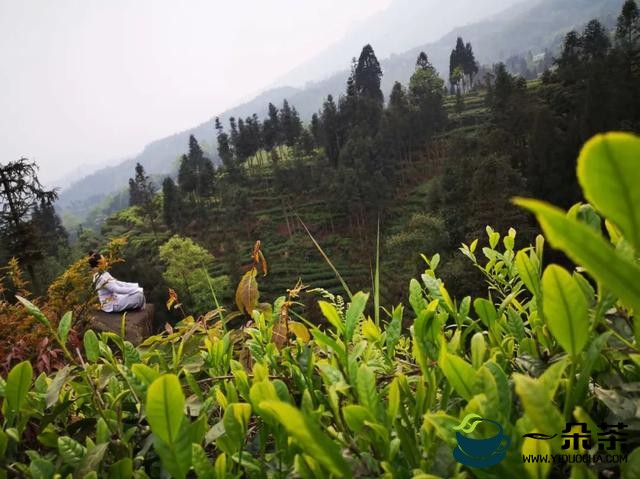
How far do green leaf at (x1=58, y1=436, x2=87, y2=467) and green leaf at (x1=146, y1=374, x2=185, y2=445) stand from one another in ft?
0.83

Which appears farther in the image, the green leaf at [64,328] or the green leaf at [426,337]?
the green leaf at [64,328]

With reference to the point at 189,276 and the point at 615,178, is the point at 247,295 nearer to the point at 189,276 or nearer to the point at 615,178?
the point at 615,178

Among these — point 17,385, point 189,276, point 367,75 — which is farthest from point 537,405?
point 367,75

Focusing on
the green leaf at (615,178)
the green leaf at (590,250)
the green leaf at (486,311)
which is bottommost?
the green leaf at (486,311)

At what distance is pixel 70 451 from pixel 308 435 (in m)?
0.48

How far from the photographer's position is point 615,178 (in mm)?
291

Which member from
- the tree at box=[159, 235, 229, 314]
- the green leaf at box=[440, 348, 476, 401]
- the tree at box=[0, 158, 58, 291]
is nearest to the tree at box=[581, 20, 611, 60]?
the tree at box=[159, 235, 229, 314]

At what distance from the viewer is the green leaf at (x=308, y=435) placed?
40cm

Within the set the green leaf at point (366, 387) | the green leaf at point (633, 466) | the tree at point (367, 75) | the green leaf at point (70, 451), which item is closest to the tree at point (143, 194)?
the tree at point (367, 75)

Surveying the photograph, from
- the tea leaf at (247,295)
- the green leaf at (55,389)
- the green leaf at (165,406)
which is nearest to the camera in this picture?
the green leaf at (165,406)

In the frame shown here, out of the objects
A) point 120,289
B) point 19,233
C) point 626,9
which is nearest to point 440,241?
Answer: point 120,289

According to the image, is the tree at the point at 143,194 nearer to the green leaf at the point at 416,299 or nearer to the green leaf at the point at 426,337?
the green leaf at the point at 416,299

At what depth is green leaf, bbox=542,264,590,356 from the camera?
17.7 inches

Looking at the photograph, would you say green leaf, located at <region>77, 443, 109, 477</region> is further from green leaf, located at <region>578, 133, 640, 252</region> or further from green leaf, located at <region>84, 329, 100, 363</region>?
green leaf, located at <region>578, 133, 640, 252</region>
